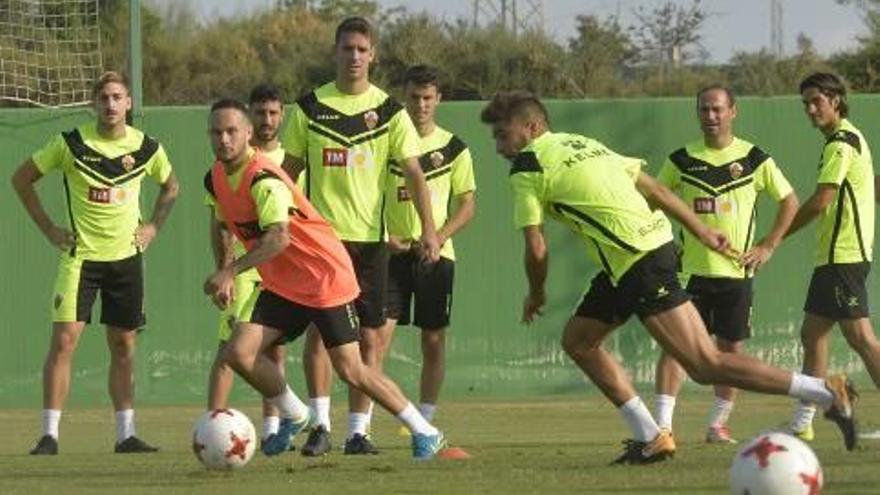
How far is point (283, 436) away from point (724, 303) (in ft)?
10.9

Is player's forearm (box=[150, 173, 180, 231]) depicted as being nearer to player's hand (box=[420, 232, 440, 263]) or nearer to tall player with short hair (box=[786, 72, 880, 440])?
player's hand (box=[420, 232, 440, 263])

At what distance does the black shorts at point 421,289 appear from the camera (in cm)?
1558

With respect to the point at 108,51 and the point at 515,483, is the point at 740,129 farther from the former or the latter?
the point at 515,483

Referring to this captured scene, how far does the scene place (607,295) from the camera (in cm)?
1238

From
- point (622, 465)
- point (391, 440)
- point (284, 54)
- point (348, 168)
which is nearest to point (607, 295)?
point (622, 465)

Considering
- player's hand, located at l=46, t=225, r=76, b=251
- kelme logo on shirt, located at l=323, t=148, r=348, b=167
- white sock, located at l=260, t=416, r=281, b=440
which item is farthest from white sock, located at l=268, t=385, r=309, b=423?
player's hand, located at l=46, t=225, r=76, b=251

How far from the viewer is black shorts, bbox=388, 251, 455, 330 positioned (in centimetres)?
1558

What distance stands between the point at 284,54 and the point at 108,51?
9.17 meters

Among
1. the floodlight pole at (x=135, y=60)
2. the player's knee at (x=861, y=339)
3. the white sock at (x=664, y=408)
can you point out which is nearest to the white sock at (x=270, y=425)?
the white sock at (x=664, y=408)

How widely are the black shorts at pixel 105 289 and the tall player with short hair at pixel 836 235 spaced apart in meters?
4.59

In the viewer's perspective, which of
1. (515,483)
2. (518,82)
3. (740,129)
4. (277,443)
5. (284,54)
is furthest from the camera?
(284,54)

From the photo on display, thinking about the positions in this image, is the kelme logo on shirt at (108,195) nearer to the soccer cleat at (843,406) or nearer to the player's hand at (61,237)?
the player's hand at (61,237)

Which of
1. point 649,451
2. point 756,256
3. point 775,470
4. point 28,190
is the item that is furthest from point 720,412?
point 775,470

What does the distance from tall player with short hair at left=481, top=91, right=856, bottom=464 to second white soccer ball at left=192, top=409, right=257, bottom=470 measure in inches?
65.5
